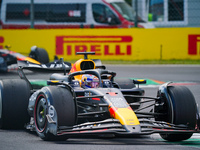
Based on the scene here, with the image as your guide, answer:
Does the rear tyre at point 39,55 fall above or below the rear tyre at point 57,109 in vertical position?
above

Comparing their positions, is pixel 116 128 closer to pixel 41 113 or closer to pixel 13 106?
pixel 41 113

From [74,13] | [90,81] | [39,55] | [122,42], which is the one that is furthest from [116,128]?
[74,13]

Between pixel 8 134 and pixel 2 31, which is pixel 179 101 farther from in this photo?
pixel 2 31

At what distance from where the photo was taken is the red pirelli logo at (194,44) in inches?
766

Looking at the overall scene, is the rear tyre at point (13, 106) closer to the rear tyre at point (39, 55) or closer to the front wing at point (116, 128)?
the front wing at point (116, 128)

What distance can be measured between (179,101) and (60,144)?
156cm

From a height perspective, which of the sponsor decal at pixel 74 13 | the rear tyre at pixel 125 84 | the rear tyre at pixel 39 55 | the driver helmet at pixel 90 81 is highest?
the sponsor decal at pixel 74 13

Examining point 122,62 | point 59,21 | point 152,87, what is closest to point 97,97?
point 152,87

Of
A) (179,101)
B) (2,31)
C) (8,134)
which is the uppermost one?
(2,31)

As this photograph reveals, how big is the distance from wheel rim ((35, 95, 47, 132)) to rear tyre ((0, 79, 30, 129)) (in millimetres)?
654

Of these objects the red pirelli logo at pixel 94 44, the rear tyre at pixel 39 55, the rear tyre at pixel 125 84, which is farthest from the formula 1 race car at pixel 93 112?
the red pirelli logo at pixel 94 44

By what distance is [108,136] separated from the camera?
21.3ft

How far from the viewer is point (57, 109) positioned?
19.8 feet

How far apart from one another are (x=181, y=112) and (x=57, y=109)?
4.97ft
